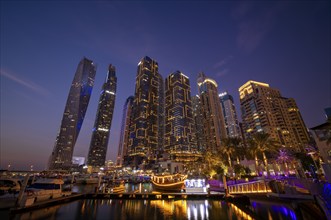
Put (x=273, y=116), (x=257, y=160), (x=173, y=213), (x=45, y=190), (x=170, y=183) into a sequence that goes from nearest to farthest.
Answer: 1. (x=173, y=213)
2. (x=45, y=190)
3. (x=170, y=183)
4. (x=257, y=160)
5. (x=273, y=116)

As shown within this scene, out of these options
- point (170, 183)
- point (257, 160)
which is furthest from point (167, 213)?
point (257, 160)

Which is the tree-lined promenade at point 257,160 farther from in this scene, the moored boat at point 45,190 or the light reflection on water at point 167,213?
the moored boat at point 45,190

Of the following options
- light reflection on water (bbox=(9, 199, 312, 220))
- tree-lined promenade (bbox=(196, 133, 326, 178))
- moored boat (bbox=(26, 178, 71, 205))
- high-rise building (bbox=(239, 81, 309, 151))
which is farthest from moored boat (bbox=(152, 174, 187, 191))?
high-rise building (bbox=(239, 81, 309, 151))

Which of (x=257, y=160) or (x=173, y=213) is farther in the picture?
(x=257, y=160)

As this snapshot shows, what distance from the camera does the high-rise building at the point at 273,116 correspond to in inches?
5527

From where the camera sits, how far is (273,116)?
148625 millimetres

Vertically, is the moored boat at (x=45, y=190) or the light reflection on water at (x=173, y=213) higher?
the moored boat at (x=45, y=190)

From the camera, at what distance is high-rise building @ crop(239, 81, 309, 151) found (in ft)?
461

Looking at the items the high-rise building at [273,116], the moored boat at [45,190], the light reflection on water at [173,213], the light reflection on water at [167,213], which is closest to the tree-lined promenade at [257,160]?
Answer: the light reflection on water at [173,213]

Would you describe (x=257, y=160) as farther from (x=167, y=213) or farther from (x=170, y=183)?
(x=167, y=213)

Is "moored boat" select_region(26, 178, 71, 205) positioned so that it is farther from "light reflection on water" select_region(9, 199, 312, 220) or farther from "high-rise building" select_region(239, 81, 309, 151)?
"high-rise building" select_region(239, 81, 309, 151)

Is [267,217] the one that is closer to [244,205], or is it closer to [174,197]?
[244,205]

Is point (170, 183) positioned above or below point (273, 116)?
below

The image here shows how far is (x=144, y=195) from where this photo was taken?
33.5 metres
